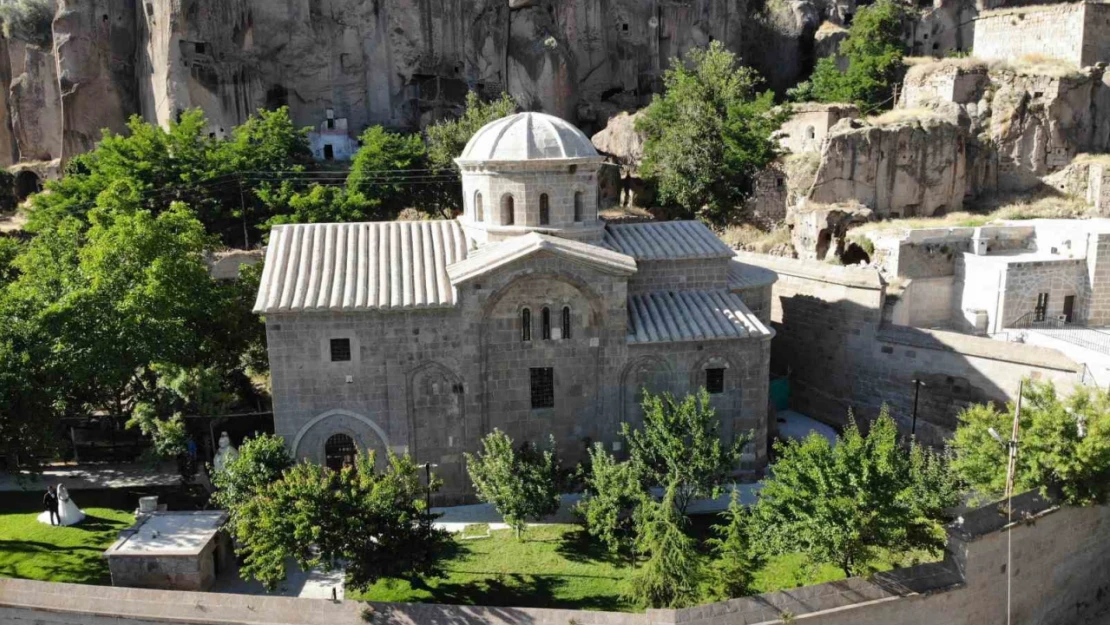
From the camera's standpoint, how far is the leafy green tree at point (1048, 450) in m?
16.4

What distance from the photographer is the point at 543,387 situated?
67.9 ft

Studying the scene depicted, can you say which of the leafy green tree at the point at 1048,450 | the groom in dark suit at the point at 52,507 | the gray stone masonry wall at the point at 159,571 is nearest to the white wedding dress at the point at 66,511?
the groom in dark suit at the point at 52,507

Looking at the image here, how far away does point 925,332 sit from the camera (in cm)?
2494

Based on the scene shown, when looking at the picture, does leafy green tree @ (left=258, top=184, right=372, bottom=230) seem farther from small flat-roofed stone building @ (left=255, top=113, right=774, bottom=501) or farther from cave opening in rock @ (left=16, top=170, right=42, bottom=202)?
cave opening in rock @ (left=16, top=170, right=42, bottom=202)

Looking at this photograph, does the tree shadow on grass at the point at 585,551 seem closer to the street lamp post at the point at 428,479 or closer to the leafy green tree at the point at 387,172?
the street lamp post at the point at 428,479

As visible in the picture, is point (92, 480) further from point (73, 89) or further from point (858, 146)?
point (858, 146)

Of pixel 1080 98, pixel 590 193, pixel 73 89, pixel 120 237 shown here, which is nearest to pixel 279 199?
pixel 120 237

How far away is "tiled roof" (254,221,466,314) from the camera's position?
63.5 ft

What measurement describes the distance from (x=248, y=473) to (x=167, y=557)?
222 centimetres

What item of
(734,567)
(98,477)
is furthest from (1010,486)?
(98,477)

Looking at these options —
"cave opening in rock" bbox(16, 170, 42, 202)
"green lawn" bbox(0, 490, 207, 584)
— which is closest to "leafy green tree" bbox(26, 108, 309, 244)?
"cave opening in rock" bbox(16, 170, 42, 202)

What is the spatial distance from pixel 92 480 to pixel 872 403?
22.6 meters

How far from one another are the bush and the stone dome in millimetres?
32026

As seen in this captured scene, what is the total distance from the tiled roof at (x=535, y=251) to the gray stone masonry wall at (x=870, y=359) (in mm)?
9490
